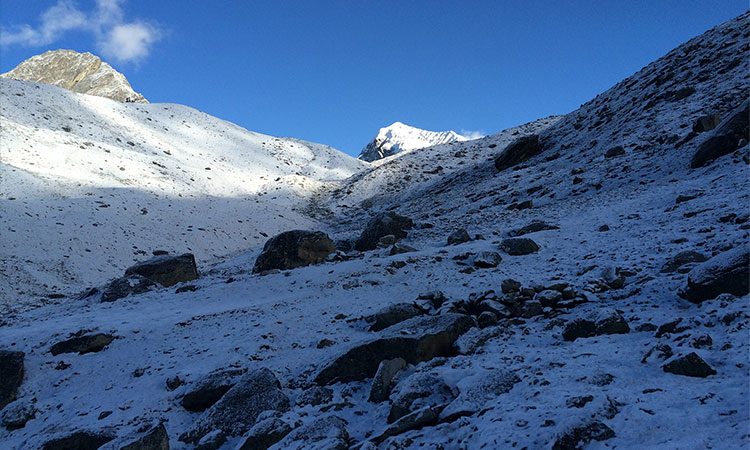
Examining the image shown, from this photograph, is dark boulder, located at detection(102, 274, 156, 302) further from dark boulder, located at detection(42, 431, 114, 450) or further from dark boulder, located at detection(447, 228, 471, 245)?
dark boulder, located at detection(447, 228, 471, 245)

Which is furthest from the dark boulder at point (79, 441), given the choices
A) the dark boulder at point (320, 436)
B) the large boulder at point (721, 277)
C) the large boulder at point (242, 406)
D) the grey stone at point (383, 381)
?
the large boulder at point (721, 277)

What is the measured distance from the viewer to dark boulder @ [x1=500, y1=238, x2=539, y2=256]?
1234 cm

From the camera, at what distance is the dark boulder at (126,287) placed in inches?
523

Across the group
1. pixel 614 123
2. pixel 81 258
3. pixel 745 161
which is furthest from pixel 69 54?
pixel 745 161

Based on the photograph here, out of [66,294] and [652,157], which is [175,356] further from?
[652,157]

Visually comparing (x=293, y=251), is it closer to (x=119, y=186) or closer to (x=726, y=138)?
(x=726, y=138)

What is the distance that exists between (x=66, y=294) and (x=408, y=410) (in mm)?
15137

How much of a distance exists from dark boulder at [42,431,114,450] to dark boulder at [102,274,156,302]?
323 inches

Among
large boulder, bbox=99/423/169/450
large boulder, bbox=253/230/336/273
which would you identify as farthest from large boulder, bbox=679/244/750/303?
large boulder, bbox=253/230/336/273

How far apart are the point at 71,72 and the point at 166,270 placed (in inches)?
5463

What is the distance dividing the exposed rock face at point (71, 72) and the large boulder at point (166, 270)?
111309mm

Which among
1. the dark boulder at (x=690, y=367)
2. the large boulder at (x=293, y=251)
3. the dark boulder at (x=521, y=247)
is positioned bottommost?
the dark boulder at (x=690, y=367)

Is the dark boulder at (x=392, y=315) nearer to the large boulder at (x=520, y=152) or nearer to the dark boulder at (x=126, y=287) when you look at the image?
the dark boulder at (x=126, y=287)

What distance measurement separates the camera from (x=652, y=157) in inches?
699
